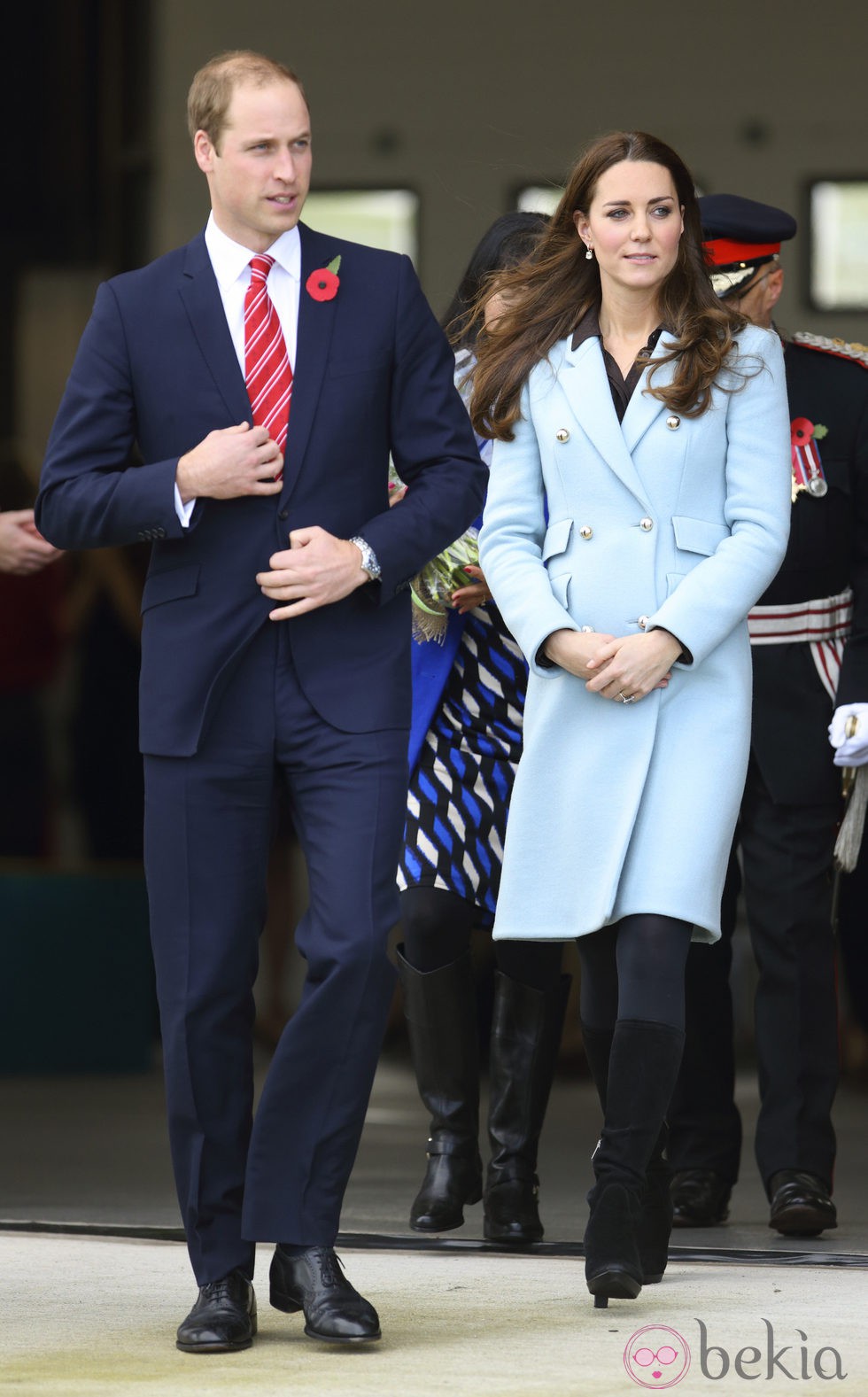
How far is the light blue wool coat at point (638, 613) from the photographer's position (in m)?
3.52

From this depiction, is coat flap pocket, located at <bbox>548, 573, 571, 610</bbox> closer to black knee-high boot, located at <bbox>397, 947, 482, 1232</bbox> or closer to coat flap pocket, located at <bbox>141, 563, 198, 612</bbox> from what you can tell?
coat flap pocket, located at <bbox>141, 563, 198, 612</bbox>

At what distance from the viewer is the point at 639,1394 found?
112 inches

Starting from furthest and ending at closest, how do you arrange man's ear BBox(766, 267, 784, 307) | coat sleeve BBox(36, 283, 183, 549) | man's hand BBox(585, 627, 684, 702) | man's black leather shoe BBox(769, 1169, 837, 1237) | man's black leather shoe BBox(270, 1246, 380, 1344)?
man's ear BBox(766, 267, 784, 307) → man's black leather shoe BBox(769, 1169, 837, 1237) → man's hand BBox(585, 627, 684, 702) → coat sleeve BBox(36, 283, 183, 549) → man's black leather shoe BBox(270, 1246, 380, 1344)

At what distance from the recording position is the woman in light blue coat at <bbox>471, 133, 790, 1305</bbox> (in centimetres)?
350

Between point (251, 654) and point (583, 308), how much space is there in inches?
34.3

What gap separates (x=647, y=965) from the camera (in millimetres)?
3455

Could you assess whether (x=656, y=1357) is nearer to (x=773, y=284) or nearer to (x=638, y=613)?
(x=638, y=613)

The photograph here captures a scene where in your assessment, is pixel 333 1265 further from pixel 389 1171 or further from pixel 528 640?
pixel 389 1171

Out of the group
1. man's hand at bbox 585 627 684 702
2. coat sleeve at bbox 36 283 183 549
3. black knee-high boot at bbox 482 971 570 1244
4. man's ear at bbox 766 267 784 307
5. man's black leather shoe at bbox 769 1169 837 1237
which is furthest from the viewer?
man's ear at bbox 766 267 784 307

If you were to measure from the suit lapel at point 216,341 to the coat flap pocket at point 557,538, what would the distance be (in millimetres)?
568

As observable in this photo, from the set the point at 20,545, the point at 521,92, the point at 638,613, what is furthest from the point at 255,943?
the point at 521,92

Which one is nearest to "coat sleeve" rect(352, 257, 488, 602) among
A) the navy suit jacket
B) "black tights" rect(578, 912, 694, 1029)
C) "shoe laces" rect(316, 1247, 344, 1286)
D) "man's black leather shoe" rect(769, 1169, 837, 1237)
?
the navy suit jacket

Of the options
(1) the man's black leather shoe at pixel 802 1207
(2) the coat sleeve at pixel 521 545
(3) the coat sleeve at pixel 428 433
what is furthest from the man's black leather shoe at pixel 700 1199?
(3) the coat sleeve at pixel 428 433

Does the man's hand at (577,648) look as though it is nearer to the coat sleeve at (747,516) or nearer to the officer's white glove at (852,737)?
the coat sleeve at (747,516)
